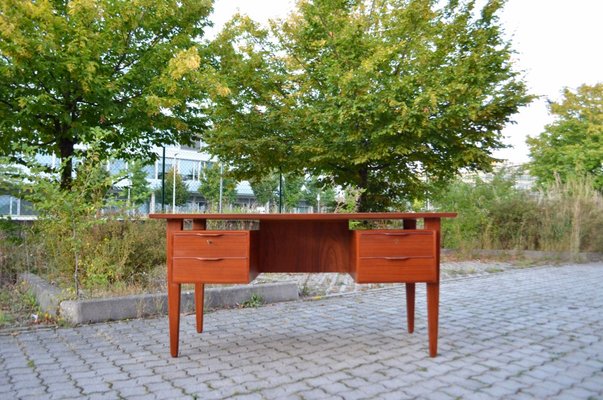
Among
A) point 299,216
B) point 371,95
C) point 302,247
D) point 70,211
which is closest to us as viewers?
point 299,216

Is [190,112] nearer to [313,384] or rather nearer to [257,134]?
[257,134]

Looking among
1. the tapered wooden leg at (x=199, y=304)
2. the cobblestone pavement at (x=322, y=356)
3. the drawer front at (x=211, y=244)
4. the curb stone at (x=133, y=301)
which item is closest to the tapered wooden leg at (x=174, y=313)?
the cobblestone pavement at (x=322, y=356)

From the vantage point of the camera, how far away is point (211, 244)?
3168mm

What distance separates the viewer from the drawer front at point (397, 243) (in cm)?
319

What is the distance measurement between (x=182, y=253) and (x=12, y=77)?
18.5 ft

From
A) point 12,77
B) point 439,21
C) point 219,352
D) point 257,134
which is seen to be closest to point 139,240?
point 219,352

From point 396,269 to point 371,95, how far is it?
8.22 metres

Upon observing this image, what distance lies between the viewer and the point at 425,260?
3.21m

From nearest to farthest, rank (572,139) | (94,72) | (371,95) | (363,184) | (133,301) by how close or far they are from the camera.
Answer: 1. (133,301)
2. (94,72)
3. (371,95)
4. (363,184)
5. (572,139)

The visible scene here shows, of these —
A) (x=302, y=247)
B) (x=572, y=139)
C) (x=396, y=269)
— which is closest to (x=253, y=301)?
(x=302, y=247)

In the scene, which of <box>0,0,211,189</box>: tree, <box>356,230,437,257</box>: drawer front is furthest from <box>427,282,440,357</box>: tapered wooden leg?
<box>0,0,211,189</box>: tree

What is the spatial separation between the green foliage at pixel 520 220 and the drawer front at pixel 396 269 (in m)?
8.24

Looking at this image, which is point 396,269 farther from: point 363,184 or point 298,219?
point 363,184

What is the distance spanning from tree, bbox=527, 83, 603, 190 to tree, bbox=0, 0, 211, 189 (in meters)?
20.3
